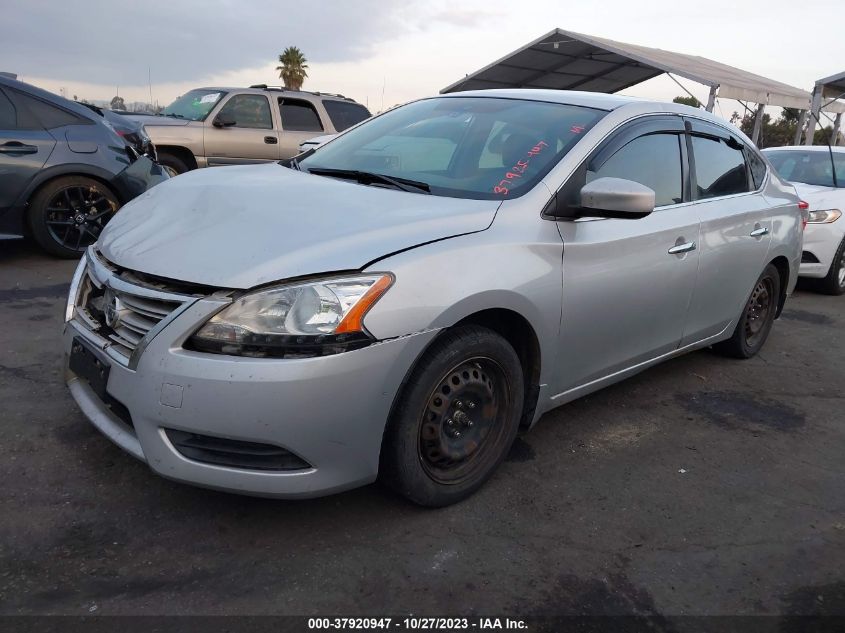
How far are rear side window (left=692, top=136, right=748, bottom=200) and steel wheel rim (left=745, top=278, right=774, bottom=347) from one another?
31.4 inches

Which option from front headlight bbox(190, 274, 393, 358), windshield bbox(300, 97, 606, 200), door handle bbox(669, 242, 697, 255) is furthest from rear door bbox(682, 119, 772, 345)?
front headlight bbox(190, 274, 393, 358)

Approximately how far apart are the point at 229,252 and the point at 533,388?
1399 millimetres

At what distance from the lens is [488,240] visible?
2686 millimetres

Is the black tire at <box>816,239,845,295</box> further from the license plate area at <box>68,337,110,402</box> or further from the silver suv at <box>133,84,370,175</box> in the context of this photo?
the license plate area at <box>68,337,110,402</box>

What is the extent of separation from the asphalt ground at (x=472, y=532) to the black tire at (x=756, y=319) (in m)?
1.08

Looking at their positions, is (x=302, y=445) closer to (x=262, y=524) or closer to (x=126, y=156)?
(x=262, y=524)

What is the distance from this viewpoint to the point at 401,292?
7.79 ft

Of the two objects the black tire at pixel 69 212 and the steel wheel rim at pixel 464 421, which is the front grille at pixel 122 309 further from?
the black tire at pixel 69 212

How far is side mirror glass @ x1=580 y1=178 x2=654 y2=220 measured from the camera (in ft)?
9.40

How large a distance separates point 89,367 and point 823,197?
292 inches

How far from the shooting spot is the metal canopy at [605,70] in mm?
15242

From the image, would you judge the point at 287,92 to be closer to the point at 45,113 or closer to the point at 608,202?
the point at 45,113

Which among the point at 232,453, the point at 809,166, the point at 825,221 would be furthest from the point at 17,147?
the point at 809,166

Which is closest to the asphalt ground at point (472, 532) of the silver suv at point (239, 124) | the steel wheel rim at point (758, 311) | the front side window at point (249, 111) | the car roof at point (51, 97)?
the steel wheel rim at point (758, 311)
